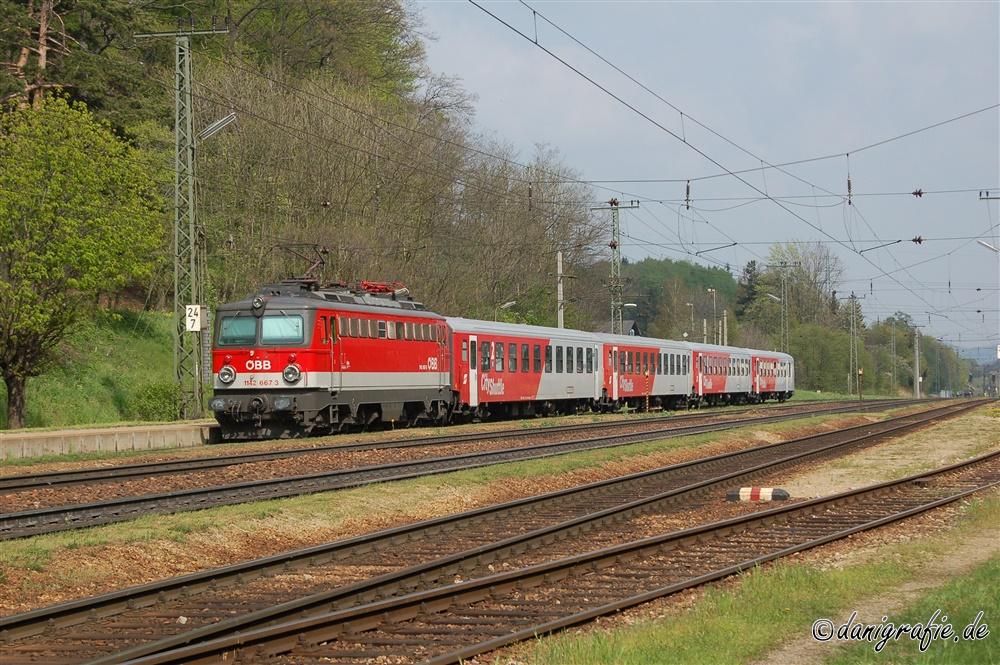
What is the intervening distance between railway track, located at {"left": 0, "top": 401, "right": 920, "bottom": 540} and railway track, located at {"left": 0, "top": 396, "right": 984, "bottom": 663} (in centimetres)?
340

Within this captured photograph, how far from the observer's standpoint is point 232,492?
1652 cm

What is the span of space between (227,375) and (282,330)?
169cm

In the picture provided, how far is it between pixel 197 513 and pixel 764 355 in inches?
2209

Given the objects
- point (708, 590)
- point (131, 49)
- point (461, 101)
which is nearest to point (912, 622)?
point (708, 590)

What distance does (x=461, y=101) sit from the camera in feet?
204

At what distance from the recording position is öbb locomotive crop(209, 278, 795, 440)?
25.6m

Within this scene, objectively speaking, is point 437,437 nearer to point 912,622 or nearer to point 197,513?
point 197,513

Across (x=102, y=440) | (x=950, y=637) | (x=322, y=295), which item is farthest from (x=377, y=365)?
(x=950, y=637)

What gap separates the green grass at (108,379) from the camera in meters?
33.2

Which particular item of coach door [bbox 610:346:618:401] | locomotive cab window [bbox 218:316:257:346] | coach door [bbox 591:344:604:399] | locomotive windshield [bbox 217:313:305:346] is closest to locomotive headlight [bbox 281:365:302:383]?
locomotive windshield [bbox 217:313:305:346]

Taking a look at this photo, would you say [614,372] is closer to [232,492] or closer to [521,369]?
[521,369]

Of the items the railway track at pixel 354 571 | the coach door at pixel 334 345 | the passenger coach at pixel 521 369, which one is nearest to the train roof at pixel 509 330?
the passenger coach at pixel 521 369

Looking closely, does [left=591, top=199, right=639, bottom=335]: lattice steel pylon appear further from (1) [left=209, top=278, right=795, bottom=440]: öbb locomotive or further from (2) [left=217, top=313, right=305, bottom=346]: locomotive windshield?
(2) [left=217, top=313, right=305, bottom=346]: locomotive windshield

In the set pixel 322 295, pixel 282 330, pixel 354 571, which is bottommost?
pixel 354 571
